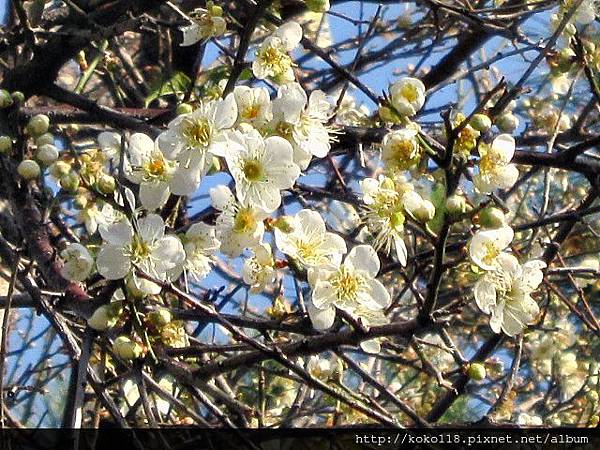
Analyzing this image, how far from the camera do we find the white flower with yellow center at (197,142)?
5.08 ft

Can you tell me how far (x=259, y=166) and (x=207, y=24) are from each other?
2.31 ft

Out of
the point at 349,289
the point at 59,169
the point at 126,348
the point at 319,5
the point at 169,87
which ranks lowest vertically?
the point at 126,348

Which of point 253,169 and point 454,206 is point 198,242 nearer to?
point 253,169

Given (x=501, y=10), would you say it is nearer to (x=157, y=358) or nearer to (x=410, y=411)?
(x=410, y=411)

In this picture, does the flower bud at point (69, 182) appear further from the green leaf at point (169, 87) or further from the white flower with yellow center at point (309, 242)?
the green leaf at point (169, 87)

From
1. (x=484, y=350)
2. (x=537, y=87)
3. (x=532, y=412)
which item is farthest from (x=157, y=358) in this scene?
(x=537, y=87)

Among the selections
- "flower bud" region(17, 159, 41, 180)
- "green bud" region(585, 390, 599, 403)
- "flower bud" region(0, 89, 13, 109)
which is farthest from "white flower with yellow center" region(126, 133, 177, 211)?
"green bud" region(585, 390, 599, 403)

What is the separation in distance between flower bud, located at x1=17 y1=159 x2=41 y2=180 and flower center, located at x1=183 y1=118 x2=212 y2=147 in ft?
1.73

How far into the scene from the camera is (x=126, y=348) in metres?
1.60

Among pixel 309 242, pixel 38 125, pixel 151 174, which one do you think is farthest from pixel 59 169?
pixel 309 242

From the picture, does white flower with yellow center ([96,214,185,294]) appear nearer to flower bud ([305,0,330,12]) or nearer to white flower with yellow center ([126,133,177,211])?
white flower with yellow center ([126,133,177,211])

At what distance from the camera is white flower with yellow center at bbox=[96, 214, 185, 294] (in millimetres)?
1563

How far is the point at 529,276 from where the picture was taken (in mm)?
1652

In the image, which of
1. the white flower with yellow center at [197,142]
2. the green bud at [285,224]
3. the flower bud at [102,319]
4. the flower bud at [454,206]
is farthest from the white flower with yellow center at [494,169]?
the flower bud at [102,319]
